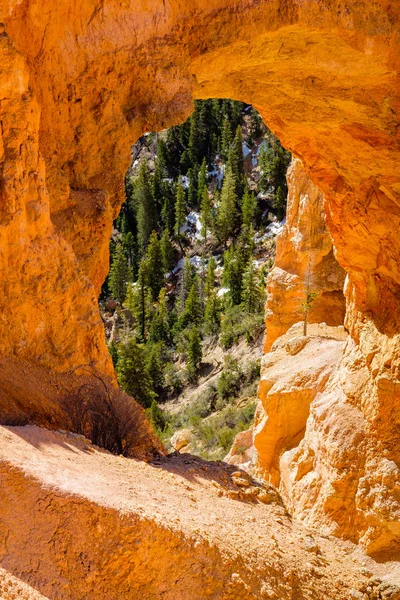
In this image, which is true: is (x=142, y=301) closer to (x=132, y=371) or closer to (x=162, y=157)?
(x=132, y=371)

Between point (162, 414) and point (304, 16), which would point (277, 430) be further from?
point (162, 414)

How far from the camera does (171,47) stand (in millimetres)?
9406

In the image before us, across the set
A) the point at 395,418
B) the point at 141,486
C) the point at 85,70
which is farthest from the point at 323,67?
the point at 141,486

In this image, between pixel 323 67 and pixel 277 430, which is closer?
pixel 323 67

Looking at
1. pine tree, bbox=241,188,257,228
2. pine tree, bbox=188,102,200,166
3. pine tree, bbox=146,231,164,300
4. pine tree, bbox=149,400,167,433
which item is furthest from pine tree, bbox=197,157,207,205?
pine tree, bbox=149,400,167,433

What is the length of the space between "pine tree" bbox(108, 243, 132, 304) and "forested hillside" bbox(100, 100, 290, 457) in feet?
0.35

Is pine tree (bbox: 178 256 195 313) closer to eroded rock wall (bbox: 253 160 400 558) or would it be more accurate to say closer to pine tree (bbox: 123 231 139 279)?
A: pine tree (bbox: 123 231 139 279)

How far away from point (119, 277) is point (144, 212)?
35.4 feet

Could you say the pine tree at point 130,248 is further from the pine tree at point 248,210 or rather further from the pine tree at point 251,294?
the pine tree at point 251,294

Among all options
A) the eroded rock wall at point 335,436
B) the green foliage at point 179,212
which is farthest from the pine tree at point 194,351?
the eroded rock wall at point 335,436

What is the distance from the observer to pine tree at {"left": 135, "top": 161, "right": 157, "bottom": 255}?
62750 millimetres

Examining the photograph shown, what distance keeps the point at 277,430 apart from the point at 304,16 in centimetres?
1034

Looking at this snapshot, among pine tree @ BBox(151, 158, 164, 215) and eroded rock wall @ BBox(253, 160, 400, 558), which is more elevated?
eroded rock wall @ BBox(253, 160, 400, 558)

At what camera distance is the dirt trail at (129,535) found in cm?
486
